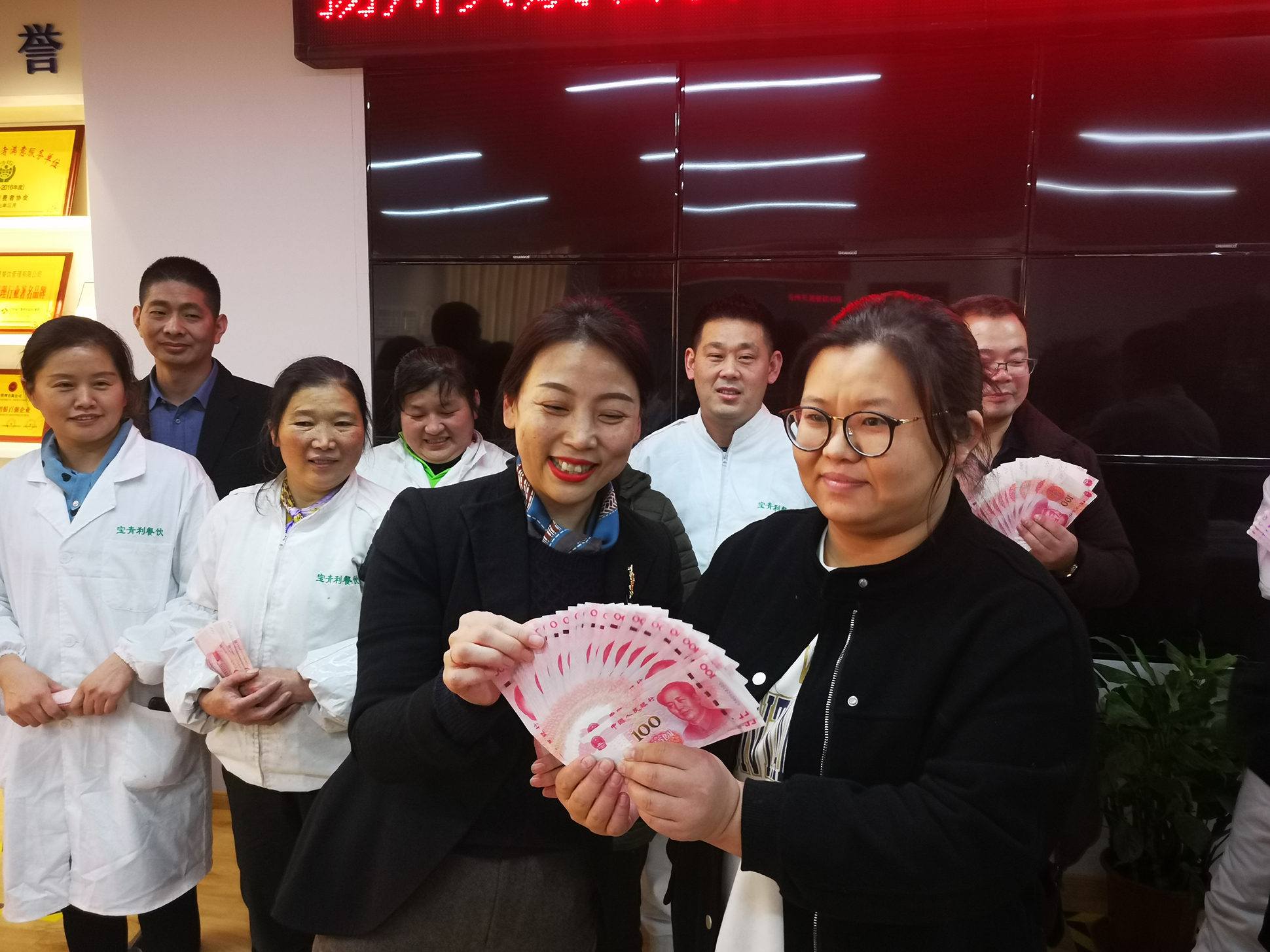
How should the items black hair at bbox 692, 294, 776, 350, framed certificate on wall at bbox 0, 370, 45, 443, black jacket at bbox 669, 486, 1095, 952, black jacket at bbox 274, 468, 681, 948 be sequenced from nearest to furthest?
black jacket at bbox 669, 486, 1095, 952
black jacket at bbox 274, 468, 681, 948
black hair at bbox 692, 294, 776, 350
framed certificate on wall at bbox 0, 370, 45, 443

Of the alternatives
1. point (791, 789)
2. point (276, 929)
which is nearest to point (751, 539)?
point (791, 789)

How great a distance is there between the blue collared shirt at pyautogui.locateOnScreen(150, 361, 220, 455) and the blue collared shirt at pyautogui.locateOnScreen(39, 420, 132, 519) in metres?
0.51

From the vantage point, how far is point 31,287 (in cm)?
419

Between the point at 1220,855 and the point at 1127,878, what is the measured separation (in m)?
0.34

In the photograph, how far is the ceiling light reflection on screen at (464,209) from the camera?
323 centimetres

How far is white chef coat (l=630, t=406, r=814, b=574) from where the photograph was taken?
2.64 m

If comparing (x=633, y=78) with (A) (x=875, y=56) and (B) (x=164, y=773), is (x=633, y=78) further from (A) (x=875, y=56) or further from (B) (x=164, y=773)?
(B) (x=164, y=773)

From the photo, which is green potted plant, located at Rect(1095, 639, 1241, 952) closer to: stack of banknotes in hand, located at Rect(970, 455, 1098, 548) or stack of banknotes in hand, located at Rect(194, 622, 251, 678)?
stack of banknotes in hand, located at Rect(970, 455, 1098, 548)

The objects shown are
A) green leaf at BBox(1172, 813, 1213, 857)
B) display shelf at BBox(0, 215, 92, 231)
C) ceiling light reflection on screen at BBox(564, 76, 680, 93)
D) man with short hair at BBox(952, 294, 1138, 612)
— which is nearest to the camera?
man with short hair at BBox(952, 294, 1138, 612)

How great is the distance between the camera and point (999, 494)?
A: 6.77ft

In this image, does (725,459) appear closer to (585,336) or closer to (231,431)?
(585,336)

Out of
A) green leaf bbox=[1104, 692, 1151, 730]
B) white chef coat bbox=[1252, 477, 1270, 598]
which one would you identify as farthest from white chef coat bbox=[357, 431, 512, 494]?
white chef coat bbox=[1252, 477, 1270, 598]

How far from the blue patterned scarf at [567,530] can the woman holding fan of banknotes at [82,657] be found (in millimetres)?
1401

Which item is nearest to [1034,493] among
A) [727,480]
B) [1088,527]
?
[1088,527]
